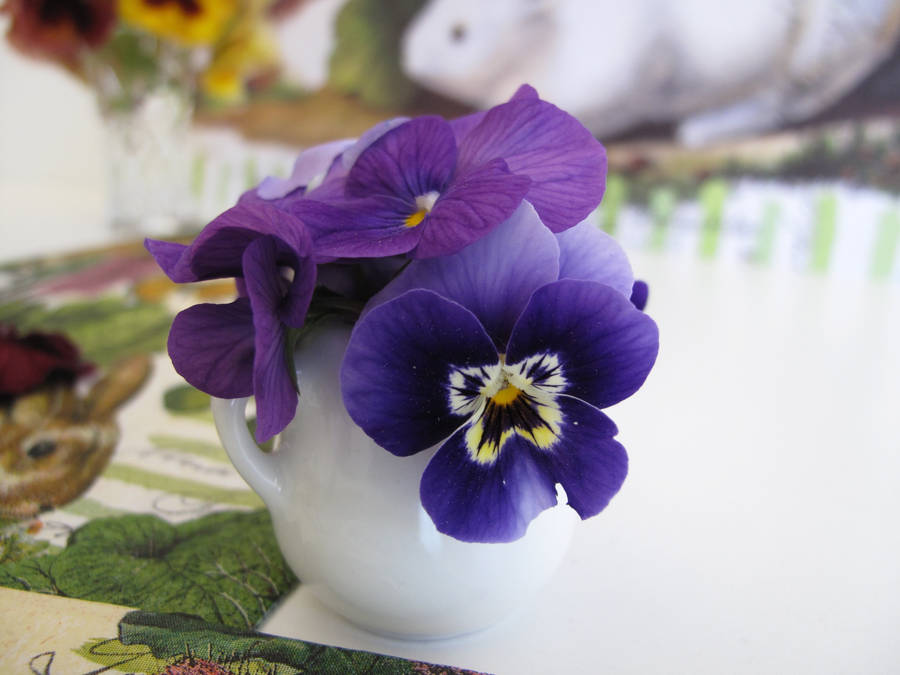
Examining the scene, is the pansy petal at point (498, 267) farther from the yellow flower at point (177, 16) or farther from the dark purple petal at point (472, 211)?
the yellow flower at point (177, 16)

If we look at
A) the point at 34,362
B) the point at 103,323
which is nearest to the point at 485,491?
the point at 34,362

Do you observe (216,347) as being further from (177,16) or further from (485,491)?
(177,16)

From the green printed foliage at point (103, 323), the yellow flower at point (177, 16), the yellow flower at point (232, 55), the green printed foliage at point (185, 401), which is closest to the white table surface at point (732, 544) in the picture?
the green printed foliage at point (185, 401)

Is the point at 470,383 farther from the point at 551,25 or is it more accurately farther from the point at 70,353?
the point at 551,25

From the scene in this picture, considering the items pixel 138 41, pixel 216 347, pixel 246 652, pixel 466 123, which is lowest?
pixel 246 652

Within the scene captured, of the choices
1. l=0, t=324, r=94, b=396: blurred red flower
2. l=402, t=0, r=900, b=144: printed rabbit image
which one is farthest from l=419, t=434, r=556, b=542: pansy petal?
l=402, t=0, r=900, b=144: printed rabbit image

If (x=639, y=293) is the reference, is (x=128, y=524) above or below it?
below

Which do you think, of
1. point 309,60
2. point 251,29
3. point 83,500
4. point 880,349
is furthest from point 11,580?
point 309,60
